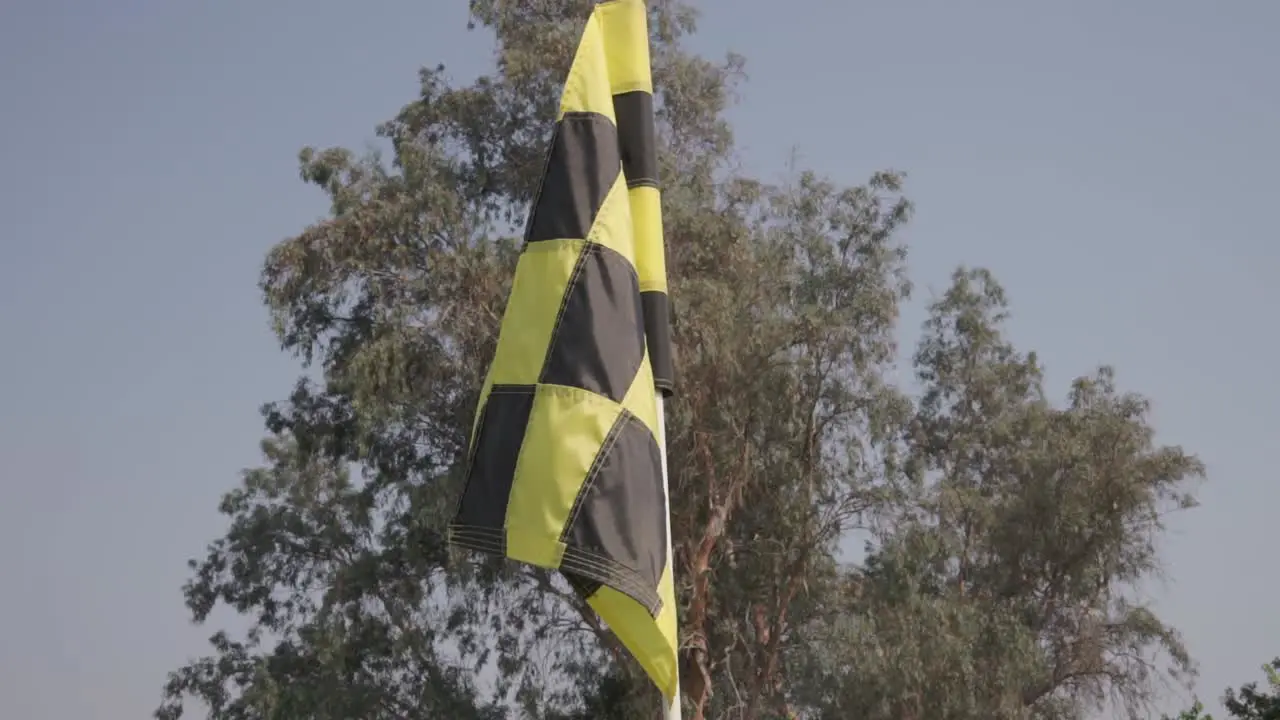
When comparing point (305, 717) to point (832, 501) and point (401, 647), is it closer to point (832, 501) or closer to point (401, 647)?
point (401, 647)

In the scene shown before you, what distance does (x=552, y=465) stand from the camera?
12.0ft

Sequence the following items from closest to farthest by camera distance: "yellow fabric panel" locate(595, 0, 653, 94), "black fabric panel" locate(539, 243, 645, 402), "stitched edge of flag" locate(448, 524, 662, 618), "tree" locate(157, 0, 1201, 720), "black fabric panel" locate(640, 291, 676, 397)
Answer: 1. "stitched edge of flag" locate(448, 524, 662, 618)
2. "black fabric panel" locate(539, 243, 645, 402)
3. "black fabric panel" locate(640, 291, 676, 397)
4. "yellow fabric panel" locate(595, 0, 653, 94)
5. "tree" locate(157, 0, 1201, 720)

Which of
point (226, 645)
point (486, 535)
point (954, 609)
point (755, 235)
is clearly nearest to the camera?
point (486, 535)

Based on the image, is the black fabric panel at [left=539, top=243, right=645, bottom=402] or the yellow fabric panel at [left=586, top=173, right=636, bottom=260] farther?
the yellow fabric panel at [left=586, top=173, right=636, bottom=260]

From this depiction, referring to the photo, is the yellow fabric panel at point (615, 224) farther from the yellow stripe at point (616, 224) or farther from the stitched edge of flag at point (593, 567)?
the stitched edge of flag at point (593, 567)

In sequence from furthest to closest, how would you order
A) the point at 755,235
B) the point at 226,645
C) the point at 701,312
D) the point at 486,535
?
the point at 226,645, the point at 755,235, the point at 701,312, the point at 486,535

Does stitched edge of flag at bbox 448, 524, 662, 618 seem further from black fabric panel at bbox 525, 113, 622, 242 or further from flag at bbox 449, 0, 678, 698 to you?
black fabric panel at bbox 525, 113, 622, 242

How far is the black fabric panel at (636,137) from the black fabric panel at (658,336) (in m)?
0.32

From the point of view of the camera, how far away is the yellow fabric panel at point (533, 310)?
3768 mm

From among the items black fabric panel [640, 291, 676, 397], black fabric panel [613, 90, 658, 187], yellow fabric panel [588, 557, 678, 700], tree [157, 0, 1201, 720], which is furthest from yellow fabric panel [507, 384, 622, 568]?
tree [157, 0, 1201, 720]

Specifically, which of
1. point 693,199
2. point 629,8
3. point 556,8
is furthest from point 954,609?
point 629,8

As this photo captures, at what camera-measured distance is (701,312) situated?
1703 cm

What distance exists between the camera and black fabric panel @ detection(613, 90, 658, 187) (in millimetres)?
4102

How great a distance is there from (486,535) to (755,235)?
14.8m
